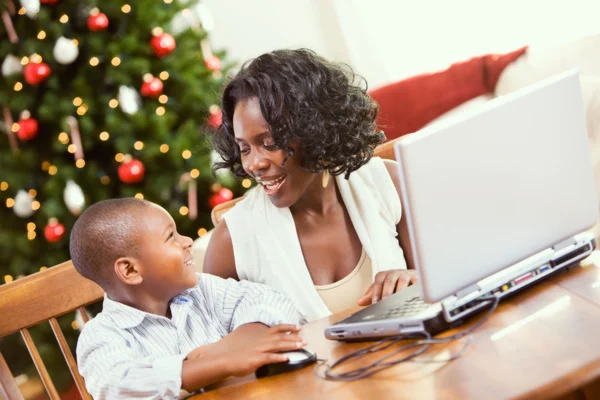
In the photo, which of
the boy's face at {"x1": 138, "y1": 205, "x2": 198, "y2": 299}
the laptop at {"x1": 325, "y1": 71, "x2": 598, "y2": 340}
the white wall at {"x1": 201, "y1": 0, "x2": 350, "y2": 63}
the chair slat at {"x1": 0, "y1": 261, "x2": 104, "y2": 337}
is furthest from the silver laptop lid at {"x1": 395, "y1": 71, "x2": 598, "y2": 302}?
the white wall at {"x1": 201, "y1": 0, "x2": 350, "y2": 63}

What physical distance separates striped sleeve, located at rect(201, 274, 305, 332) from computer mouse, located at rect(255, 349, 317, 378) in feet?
0.91

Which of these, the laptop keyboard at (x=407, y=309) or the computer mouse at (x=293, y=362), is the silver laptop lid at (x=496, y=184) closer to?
the laptop keyboard at (x=407, y=309)

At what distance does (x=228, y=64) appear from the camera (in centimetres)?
359

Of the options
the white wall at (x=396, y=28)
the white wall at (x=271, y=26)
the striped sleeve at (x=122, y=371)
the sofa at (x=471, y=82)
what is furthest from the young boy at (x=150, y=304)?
the white wall at (x=271, y=26)

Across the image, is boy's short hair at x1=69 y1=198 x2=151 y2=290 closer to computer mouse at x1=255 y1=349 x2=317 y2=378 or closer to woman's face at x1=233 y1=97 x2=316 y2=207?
woman's face at x1=233 y1=97 x2=316 y2=207

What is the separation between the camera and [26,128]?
3174 millimetres

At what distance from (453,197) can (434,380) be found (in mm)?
267

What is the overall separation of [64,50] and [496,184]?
2.35 meters

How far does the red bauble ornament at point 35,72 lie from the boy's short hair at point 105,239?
1774mm

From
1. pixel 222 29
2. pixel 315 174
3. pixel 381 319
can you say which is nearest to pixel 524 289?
pixel 381 319

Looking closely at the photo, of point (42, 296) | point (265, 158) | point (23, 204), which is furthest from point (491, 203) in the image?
point (23, 204)

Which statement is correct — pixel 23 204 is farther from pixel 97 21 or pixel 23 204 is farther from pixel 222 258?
pixel 222 258

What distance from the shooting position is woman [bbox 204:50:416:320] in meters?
1.68

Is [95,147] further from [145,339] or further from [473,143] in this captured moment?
[473,143]
